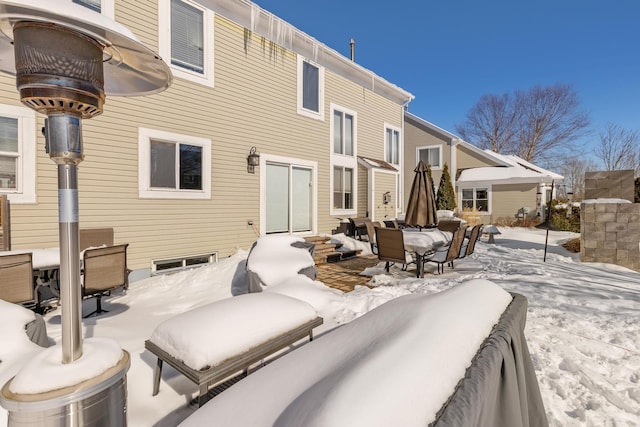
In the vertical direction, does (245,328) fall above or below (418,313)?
below

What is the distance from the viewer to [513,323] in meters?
1.84

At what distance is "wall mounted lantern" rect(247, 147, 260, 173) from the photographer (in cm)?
851

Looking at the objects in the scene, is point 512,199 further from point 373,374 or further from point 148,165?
point 373,374

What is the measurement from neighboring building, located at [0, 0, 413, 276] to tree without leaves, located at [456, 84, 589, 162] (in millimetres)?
26098

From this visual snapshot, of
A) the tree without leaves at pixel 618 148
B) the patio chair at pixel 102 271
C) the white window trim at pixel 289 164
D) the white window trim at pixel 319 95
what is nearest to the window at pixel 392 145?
the white window trim at pixel 319 95

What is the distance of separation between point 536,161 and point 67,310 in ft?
121

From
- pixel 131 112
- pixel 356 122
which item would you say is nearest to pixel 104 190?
pixel 131 112

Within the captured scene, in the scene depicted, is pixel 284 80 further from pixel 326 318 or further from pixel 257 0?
pixel 326 318

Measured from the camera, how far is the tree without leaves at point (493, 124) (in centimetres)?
3144

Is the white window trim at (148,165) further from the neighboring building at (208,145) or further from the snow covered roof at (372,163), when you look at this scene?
the snow covered roof at (372,163)

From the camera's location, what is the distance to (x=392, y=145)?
563 inches

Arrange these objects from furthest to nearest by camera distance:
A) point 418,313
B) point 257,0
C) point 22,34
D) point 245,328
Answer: point 257,0 → point 245,328 → point 418,313 → point 22,34

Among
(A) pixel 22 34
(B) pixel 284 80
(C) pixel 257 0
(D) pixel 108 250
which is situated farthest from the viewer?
(B) pixel 284 80

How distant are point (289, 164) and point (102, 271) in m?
6.08
